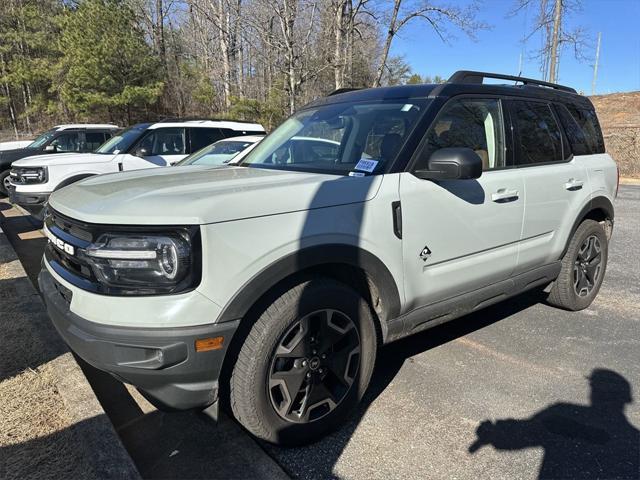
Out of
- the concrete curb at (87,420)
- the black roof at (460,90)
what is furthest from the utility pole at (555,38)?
the concrete curb at (87,420)

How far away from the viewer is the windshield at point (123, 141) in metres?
8.48

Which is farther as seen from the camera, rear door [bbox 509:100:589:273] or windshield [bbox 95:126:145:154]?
windshield [bbox 95:126:145:154]

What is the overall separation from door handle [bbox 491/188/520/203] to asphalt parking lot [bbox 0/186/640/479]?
119 cm

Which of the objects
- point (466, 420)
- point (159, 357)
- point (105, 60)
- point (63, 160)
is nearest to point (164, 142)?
point (63, 160)

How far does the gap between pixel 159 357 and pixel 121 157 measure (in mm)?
7124

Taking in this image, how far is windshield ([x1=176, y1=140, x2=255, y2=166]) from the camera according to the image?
23.2 feet

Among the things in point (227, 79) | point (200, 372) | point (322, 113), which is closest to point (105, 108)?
point (227, 79)

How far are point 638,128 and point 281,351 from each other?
22.6 m

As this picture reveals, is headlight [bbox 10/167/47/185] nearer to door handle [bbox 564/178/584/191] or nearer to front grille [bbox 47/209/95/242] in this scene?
front grille [bbox 47/209/95/242]

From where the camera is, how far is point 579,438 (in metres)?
2.57

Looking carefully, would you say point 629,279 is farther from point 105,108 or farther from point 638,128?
point 105,108

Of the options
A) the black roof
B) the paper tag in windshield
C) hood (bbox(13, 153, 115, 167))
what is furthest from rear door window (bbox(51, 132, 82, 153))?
the paper tag in windshield

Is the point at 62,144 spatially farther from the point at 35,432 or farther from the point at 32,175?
the point at 35,432

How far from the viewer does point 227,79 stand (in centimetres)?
2523
